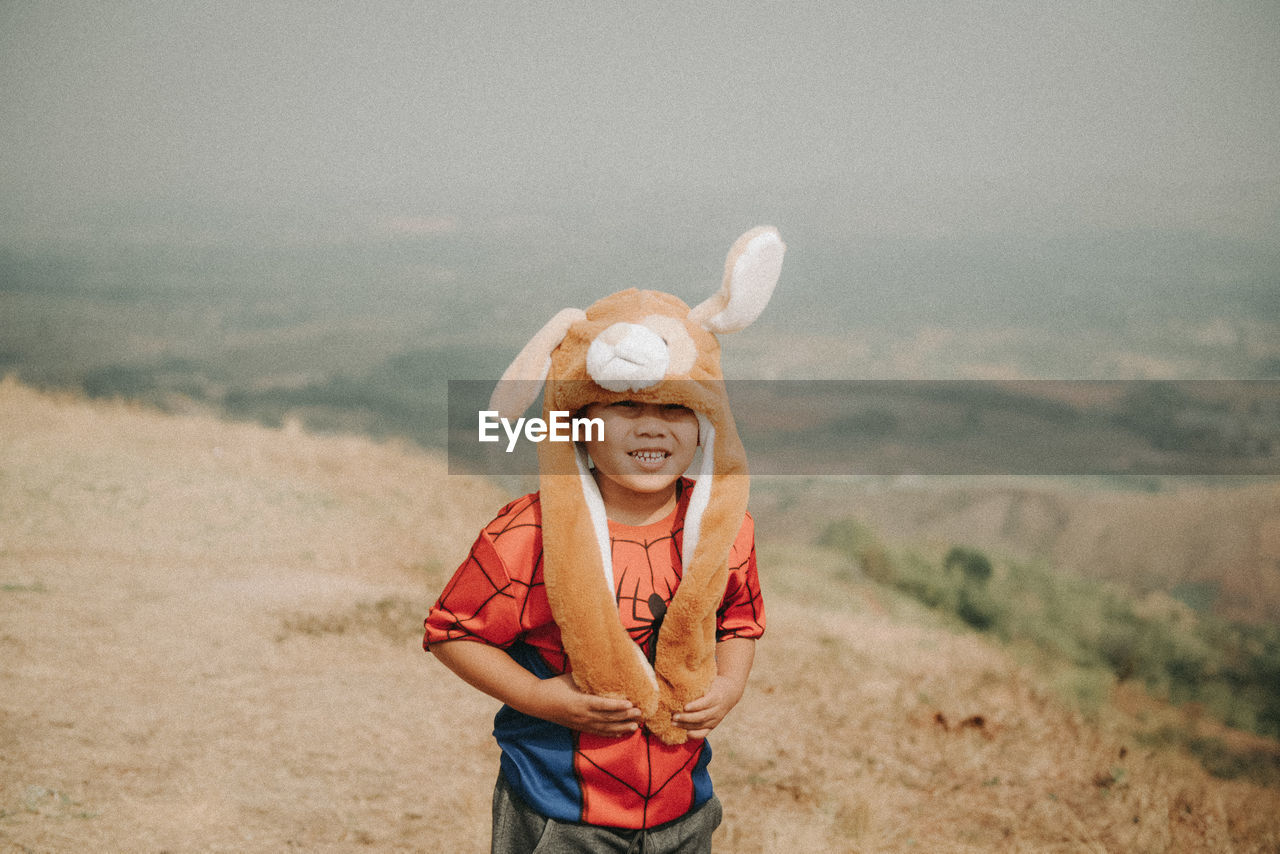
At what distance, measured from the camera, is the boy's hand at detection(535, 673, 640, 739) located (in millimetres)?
1663

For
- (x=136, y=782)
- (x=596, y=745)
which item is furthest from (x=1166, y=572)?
(x=136, y=782)

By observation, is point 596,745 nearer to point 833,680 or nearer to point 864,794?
point 864,794

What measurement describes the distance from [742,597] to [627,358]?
63cm

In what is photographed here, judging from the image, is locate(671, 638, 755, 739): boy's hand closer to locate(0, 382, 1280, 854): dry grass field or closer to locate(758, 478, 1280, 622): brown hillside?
locate(0, 382, 1280, 854): dry grass field

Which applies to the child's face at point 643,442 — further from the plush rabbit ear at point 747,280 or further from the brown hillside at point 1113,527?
the brown hillside at point 1113,527

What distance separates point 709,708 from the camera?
1.76m

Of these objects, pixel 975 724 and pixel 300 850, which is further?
pixel 975 724

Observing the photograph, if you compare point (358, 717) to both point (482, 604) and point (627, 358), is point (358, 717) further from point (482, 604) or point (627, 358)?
point (627, 358)

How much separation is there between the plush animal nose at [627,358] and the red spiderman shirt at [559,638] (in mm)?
332

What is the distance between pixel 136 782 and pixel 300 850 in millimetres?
648

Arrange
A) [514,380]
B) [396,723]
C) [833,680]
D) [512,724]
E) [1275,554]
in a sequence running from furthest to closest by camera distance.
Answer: [1275,554] → [833,680] → [396,723] → [512,724] → [514,380]

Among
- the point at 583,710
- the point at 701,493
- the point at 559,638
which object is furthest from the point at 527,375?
the point at 583,710

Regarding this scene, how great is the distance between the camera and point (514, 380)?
1726mm

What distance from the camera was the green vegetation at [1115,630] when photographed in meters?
4.57
